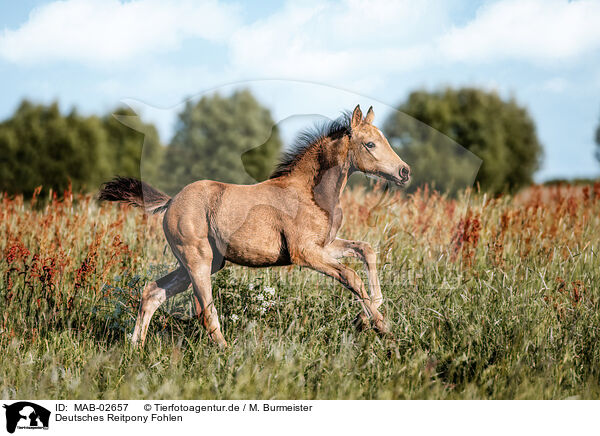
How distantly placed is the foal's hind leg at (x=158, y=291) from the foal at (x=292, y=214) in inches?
7.4

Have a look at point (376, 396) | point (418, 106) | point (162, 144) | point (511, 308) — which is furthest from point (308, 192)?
point (418, 106)

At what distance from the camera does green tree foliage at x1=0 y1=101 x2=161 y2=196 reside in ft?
66.7

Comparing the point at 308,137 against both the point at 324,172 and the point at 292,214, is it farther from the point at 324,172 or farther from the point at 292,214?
the point at 292,214

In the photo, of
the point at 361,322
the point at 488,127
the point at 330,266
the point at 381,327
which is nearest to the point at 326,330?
the point at 361,322

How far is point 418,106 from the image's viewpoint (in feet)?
67.2

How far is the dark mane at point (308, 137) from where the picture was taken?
3.87 meters

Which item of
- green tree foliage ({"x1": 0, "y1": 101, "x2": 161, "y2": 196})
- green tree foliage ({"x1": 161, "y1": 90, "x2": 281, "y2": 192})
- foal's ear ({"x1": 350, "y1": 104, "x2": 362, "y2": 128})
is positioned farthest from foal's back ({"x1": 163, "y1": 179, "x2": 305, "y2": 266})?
green tree foliage ({"x1": 0, "y1": 101, "x2": 161, "y2": 196})

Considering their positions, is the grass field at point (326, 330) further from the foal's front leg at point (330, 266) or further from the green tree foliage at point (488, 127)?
the green tree foliage at point (488, 127)

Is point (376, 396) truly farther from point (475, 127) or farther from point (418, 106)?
point (475, 127)

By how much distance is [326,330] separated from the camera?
4.63 m

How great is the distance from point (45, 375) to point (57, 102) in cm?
1999

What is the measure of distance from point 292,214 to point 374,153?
745 mm

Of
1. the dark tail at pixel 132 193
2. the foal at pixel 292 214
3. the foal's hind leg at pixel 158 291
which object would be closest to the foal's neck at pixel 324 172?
the foal at pixel 292 214

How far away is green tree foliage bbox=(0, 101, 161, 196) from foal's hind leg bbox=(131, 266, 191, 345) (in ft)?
54.6
